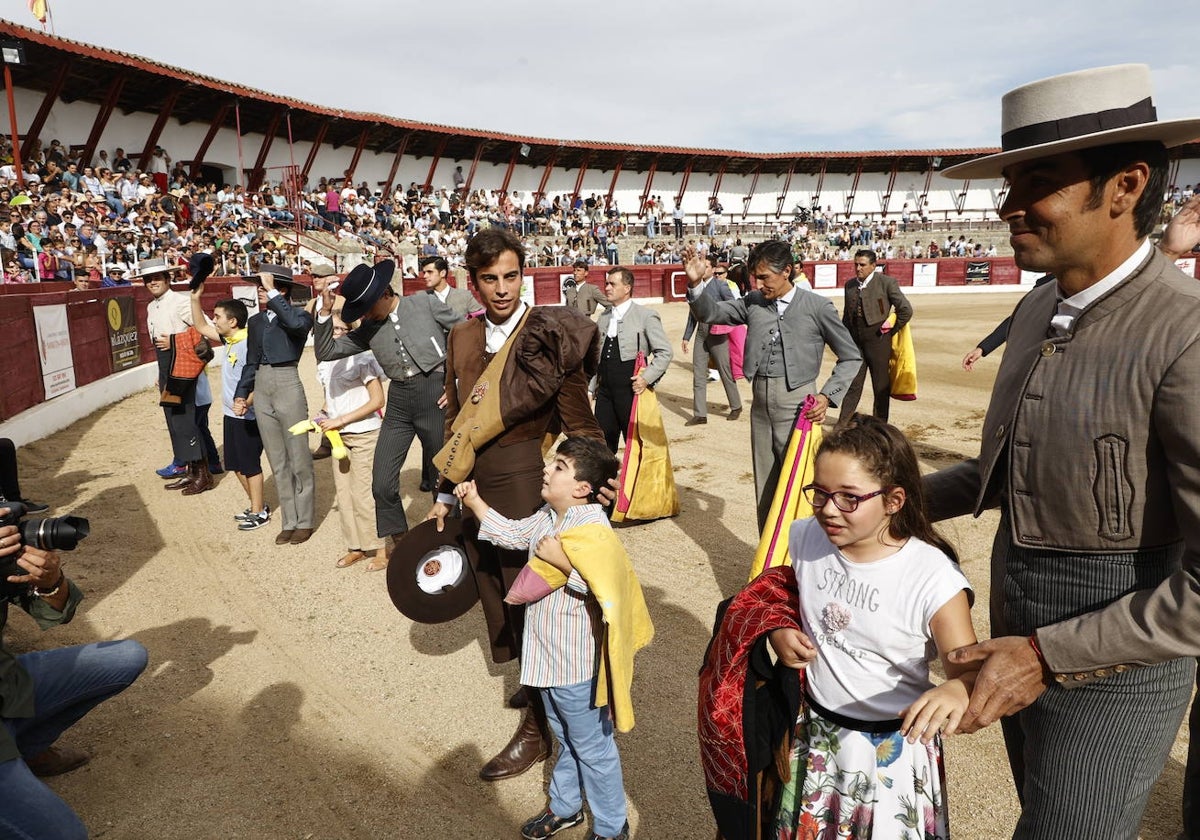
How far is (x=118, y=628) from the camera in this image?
452 cm

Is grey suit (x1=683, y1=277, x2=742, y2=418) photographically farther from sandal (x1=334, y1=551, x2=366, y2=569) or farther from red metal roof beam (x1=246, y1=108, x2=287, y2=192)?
red metal roof beam (x1=246, y1=108, x2=287, y2=192)

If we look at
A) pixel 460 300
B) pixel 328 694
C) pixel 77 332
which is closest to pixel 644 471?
pixel 328 694

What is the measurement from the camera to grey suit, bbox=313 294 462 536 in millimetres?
5012

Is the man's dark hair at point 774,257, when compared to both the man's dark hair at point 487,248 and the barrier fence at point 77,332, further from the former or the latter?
the barrier fence at point 77,332

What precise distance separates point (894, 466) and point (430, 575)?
2003mm

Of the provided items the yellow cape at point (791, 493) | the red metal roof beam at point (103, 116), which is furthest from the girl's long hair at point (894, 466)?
the red metal roof beam at point (103, 116)

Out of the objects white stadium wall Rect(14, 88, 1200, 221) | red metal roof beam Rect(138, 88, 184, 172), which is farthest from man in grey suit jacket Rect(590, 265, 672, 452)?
red metal roof beam Rect(138, 88, 184, 172)

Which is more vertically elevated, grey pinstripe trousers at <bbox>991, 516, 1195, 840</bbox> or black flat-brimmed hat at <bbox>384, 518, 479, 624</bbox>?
grey pinstripe trousers at <bbox>991, 516, 1195, 840</bbox>

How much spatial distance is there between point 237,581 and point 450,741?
2626 mm

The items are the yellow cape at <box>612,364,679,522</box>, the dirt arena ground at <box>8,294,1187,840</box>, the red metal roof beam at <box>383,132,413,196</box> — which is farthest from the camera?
the red metal roof beam at <box>383,132,413,196</box>

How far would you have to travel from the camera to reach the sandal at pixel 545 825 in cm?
271

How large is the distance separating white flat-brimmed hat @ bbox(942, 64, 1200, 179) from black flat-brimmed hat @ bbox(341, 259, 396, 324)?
12.1 feet

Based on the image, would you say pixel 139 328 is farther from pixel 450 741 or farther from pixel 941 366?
pixel 941 366

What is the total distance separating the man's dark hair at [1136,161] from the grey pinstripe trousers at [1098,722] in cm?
64
